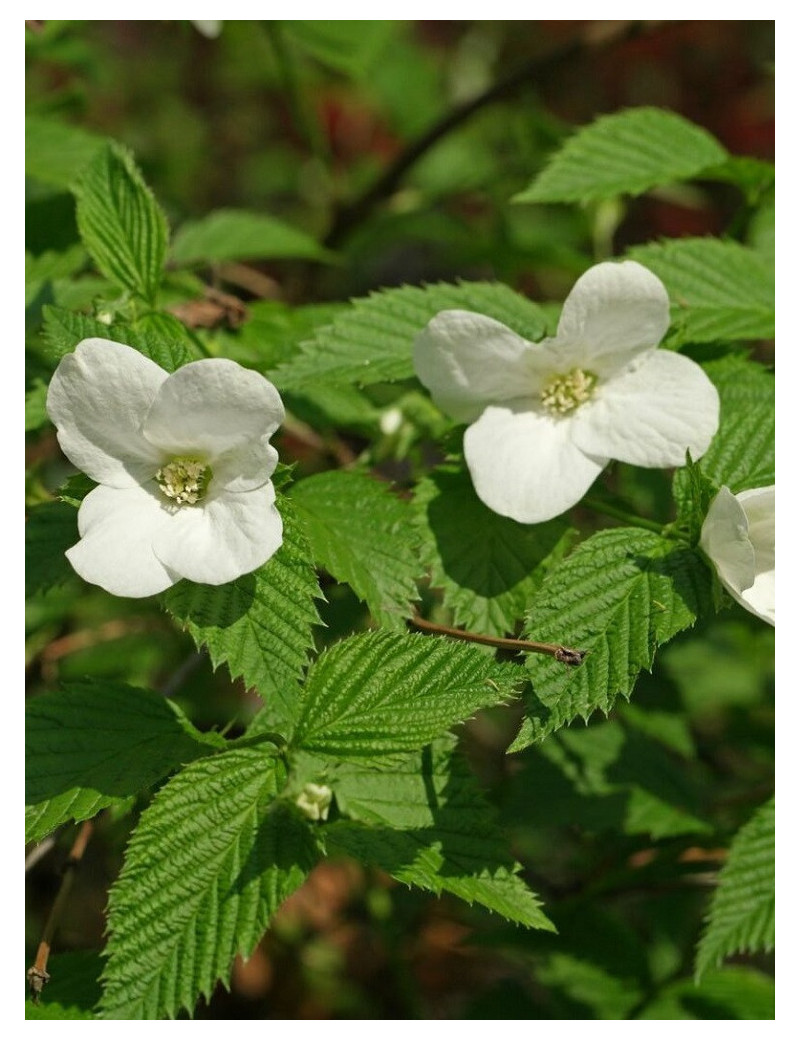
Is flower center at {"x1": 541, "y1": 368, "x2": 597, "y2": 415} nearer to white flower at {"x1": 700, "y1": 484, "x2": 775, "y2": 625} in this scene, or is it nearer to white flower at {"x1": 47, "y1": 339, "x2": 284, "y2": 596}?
white flower at {"x1": 700, "y1": 484, "x2": 775, "y2": 625}

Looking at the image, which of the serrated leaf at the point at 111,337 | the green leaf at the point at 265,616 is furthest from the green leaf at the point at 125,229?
the green leaf at the point at 265,616

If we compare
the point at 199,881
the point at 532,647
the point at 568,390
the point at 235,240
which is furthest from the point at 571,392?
the point at 235,240

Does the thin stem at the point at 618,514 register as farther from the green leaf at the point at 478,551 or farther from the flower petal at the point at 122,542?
the flower petal at the point at 122,542

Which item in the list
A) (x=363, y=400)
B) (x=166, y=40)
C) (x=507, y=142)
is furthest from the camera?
(x=166, y=40)

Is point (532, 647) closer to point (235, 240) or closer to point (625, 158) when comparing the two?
point (625, 158)

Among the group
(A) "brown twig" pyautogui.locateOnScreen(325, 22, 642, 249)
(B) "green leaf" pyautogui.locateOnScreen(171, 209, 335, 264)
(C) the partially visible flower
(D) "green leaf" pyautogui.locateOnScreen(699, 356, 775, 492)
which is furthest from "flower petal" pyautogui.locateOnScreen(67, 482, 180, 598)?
(A) "brown twig" pyautogui.locateOnScreen(325, 22, 642, 249)
